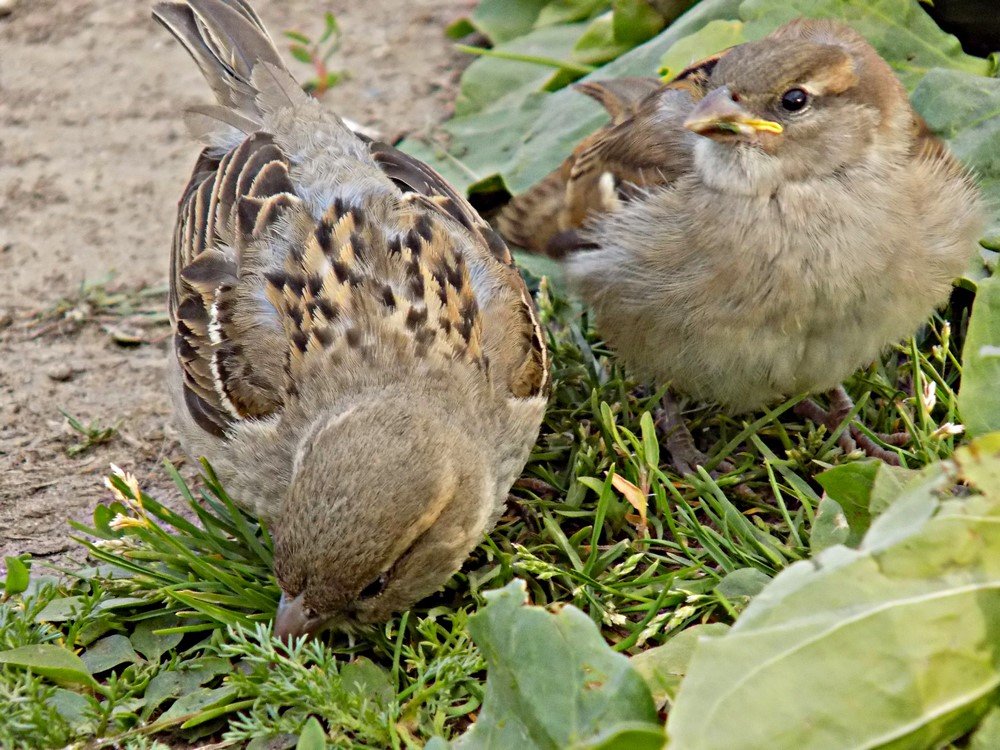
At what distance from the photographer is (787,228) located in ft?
11.2

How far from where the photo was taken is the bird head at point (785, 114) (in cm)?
338

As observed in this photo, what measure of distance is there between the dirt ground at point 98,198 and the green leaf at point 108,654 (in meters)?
0.56

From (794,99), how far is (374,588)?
1.83 m

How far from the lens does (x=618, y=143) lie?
13.1 ft

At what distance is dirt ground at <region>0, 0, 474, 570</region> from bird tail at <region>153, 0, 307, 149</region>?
0.87 metres

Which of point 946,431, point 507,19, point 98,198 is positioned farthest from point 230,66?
point 946,431

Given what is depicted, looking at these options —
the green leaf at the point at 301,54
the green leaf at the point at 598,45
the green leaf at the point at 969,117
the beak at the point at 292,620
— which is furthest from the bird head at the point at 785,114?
the green leaf at the point at 301,54

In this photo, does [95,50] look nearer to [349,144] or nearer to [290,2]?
[290,2]

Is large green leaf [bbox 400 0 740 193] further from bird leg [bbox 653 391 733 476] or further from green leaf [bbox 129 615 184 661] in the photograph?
green leaf [bbox 129 615 184 661]

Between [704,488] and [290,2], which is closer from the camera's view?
[704,488]

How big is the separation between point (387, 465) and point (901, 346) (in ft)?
6.53

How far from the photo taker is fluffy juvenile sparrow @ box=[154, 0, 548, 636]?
2861 millimetres

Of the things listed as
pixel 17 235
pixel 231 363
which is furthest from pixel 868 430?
pixel 17 235

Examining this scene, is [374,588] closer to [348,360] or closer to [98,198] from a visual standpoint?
[348,360]
